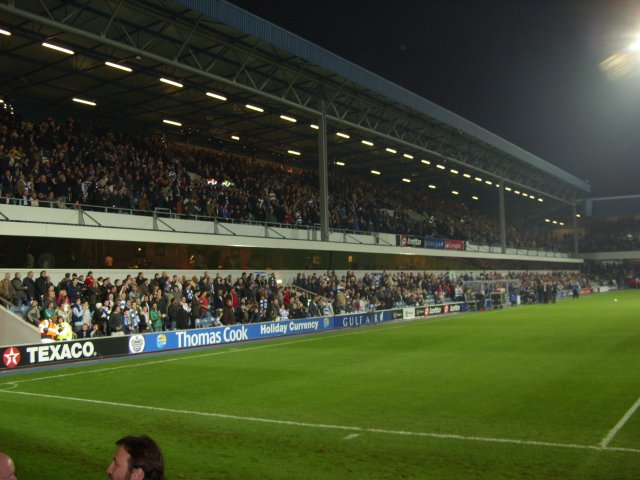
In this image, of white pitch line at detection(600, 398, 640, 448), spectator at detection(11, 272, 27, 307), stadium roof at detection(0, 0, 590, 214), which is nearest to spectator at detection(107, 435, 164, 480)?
white pitch line at detection(600, 398, 640, 448)

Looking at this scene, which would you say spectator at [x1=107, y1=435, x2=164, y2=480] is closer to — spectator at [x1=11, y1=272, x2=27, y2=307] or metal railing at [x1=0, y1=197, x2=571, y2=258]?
spectator at [x1=11, y1=272, x2=27, y2=307]

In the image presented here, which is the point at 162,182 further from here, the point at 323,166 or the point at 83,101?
the point at 323,166

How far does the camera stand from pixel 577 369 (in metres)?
14.5

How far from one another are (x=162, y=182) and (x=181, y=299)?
23.7ft

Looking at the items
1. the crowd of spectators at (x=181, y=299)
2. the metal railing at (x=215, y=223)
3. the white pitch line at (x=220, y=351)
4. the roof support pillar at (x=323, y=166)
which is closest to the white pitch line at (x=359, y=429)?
the white pitch line at (x=220, y=351)

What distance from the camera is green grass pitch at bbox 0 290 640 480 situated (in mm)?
7508

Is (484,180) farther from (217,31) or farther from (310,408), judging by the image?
(310,408)

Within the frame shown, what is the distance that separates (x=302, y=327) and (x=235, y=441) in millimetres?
18321

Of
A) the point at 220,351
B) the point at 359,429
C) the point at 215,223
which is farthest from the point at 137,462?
the point at 215,223

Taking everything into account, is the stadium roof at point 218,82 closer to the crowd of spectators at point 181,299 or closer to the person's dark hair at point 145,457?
the crowd of spectators at point 181,299

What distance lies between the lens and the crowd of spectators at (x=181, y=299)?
19.0m

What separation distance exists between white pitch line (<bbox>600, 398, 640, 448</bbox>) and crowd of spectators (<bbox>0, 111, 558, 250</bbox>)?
18.5 m

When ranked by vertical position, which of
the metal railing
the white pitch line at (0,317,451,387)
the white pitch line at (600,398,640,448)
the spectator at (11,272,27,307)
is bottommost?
the white pitch line at (0,317,451,387)

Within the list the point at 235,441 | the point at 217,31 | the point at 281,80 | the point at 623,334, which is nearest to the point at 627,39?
the point at 623,334
